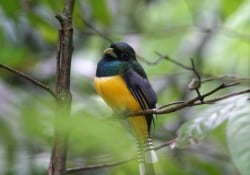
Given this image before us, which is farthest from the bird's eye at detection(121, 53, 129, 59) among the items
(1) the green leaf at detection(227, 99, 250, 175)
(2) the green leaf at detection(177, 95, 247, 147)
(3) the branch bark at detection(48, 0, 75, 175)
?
(3) the branch bark at detection(48, 0, 75, 175)

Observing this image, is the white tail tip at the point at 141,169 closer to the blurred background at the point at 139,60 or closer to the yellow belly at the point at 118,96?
the blurred background at the point at 139,60

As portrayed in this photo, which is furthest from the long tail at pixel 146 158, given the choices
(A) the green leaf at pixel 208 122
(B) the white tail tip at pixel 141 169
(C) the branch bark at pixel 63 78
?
(C) the branch bark at pixel 63 78

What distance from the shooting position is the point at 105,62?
173 cm

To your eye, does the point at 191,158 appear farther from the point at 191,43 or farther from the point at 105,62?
the point at 191,43

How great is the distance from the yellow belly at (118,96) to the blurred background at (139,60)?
0.05 metres

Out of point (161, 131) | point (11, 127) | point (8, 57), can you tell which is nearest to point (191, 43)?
point (161, 131)

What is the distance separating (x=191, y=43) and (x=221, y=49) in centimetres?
24

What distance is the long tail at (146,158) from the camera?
4.20 feet

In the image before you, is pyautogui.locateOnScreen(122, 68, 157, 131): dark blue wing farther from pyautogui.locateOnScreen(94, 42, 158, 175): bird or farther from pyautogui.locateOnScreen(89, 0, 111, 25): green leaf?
pyautogui.locateOnScreen(89, 0, 111, 25): green leaf

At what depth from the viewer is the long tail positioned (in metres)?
1.28

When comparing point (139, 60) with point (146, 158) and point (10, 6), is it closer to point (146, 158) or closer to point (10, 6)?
point (10, 6)

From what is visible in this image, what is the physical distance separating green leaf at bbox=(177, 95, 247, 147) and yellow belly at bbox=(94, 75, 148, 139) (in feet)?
0.44

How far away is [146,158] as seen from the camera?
4.49 ft

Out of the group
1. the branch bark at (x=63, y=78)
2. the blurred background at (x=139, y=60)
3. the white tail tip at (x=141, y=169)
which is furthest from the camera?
the white tail tip at (x=141, y=169)
